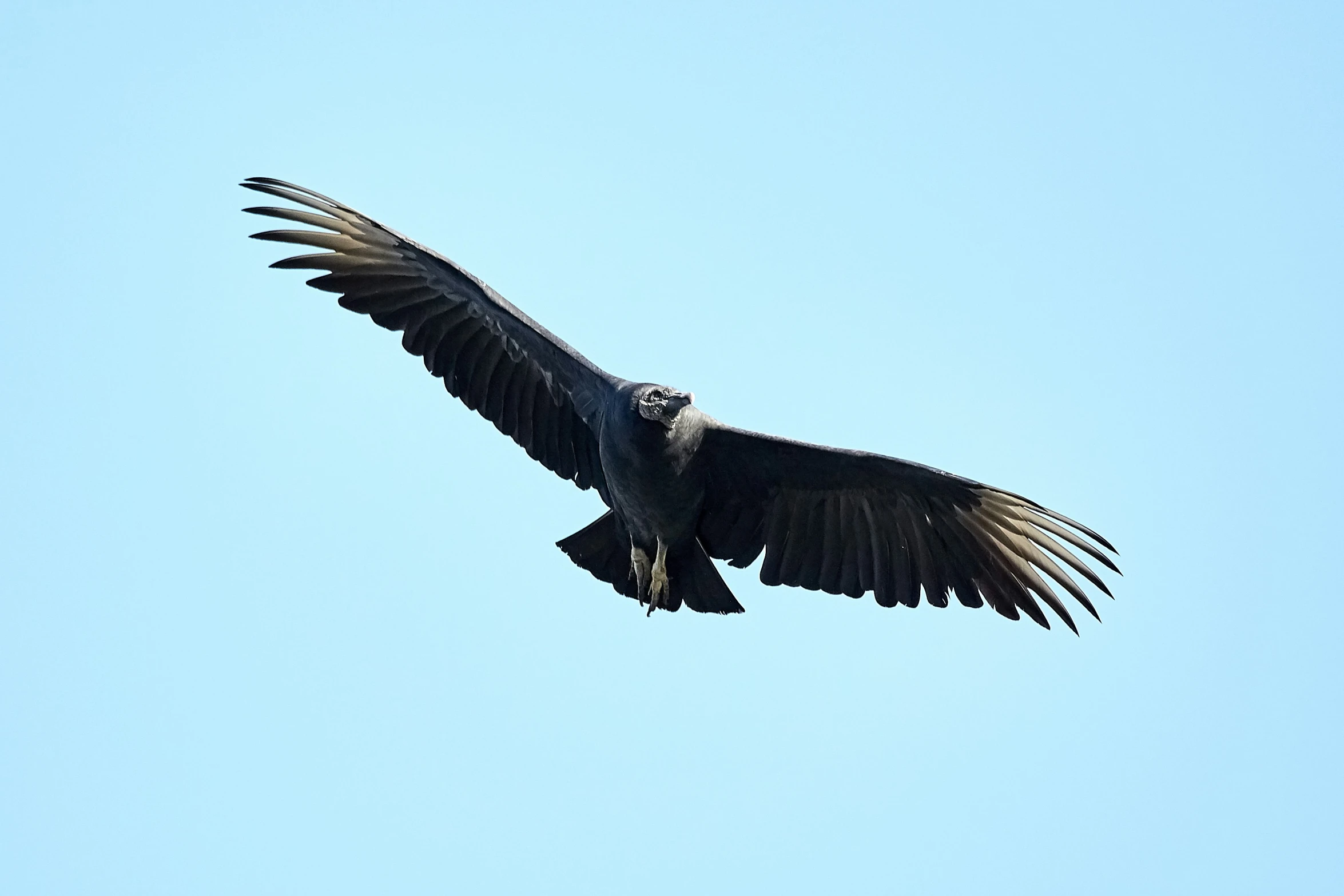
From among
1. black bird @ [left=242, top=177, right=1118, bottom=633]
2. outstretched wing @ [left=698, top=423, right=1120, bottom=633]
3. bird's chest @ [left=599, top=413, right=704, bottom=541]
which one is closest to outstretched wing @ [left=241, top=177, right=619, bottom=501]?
black bird @ [left=242, top=177, right=1118, bottom=633]

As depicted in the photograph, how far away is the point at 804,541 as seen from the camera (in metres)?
9.07

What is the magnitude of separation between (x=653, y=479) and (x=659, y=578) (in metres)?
0.85

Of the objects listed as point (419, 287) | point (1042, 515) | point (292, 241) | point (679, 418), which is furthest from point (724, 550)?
point (292, 241)

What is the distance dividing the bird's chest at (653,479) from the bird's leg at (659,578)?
99mm

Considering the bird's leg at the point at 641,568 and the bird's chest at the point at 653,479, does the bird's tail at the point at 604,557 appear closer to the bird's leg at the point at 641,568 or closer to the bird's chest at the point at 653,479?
the bird's leg at the point at 641,568

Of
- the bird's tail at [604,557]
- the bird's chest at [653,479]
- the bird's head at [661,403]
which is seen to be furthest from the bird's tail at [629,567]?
the bird's head at [661,403]

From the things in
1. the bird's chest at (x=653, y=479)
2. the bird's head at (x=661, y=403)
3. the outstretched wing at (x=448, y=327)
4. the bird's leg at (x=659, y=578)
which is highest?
the outstretched wing at (x=448, y=327)

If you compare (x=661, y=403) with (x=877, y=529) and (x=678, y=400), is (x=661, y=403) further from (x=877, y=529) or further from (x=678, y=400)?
(x=877, y=529)

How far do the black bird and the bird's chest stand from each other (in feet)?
0.04

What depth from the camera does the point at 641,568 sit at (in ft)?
29.9

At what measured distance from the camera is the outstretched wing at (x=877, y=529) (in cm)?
864

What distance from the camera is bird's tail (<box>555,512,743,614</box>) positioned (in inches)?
358

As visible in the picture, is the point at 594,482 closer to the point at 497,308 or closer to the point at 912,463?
the point at 497,308

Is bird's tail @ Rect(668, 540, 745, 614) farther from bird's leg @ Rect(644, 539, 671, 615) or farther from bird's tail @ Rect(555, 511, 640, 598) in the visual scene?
bird's tail @ Rect(555, 511, 640, 598)
